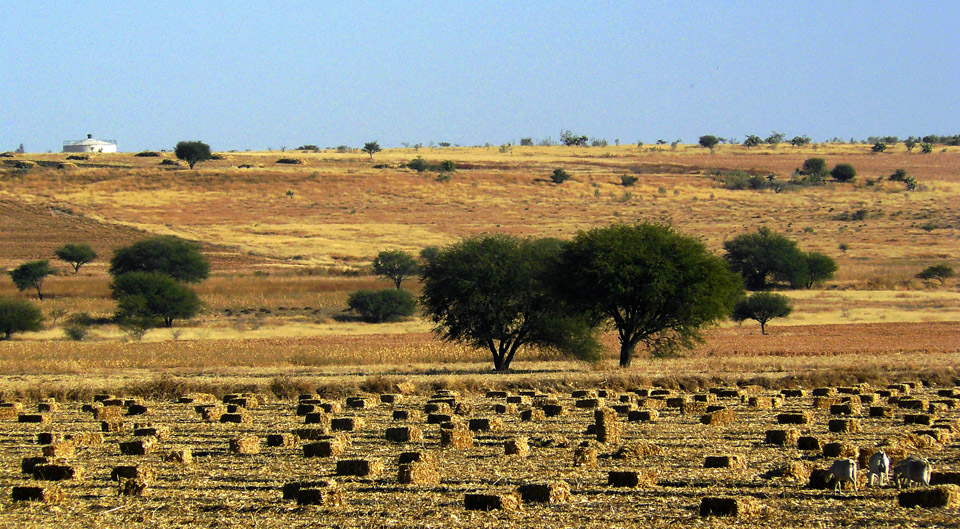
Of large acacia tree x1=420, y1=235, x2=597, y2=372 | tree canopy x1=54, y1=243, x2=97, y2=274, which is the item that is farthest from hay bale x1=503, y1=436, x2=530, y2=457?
tree canopy x1=54, y1=243, x2=97, y2=274

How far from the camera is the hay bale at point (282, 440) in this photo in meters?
19.8

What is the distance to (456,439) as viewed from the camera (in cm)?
1925

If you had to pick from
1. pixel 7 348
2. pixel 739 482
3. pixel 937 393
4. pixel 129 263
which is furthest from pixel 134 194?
pixel 739 482

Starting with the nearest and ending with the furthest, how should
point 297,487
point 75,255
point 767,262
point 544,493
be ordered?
1. point 544,493
2. point 297,487
3. point 767,262
4. point 75,255

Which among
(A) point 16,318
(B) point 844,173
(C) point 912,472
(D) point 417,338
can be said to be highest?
(B) point 844,173

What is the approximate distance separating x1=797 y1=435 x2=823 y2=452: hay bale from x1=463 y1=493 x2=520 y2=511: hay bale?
676 cm

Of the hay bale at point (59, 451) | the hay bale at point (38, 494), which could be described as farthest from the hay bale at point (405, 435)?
the hay bale at point (38, 494)

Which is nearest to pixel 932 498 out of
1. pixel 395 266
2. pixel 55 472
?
pixel 55 472

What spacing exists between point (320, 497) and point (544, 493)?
299 cm

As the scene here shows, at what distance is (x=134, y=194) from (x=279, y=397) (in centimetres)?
8770

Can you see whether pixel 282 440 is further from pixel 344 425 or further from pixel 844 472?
pixel 844 472

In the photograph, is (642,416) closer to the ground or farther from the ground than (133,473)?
closer to the ground

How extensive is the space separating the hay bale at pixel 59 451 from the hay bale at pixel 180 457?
6.19 feet

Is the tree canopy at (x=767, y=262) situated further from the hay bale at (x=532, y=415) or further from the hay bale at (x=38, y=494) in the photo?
the hay bale at (x=38, y=494)
